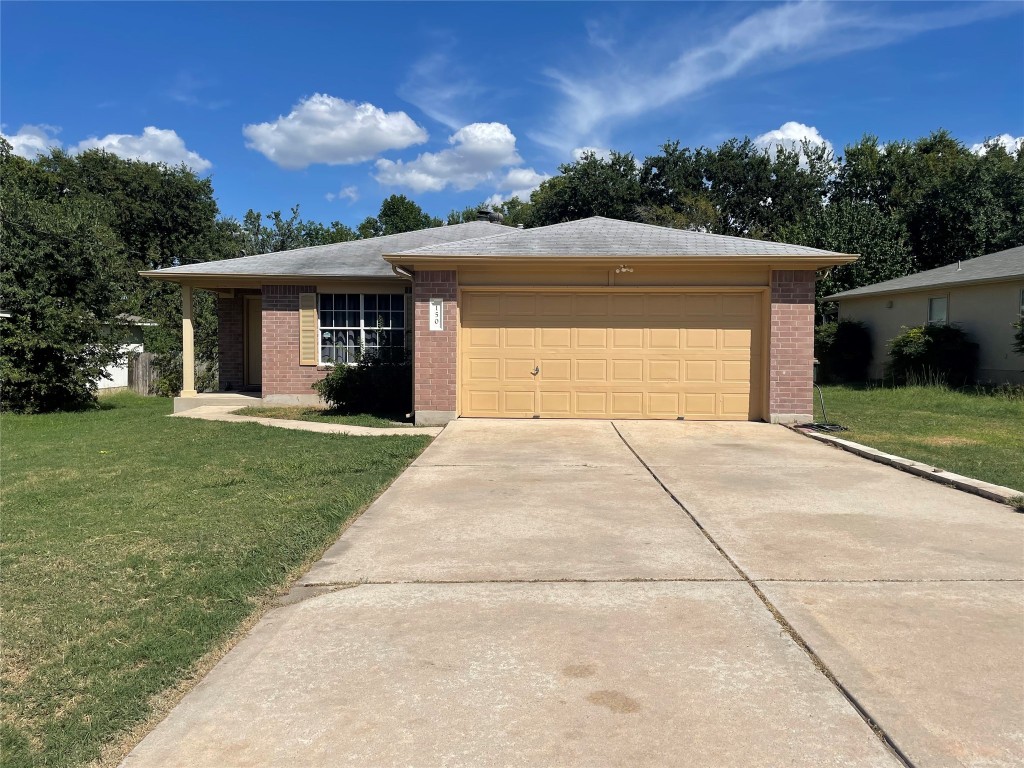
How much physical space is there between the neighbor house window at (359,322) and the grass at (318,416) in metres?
1.52

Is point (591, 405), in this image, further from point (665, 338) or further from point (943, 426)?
point (943, 426)

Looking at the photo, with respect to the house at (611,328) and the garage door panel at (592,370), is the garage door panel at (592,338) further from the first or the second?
the garage door panel at (592,370)

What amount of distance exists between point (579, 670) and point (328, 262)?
1408 cm

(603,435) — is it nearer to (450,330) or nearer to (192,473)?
(450,330)

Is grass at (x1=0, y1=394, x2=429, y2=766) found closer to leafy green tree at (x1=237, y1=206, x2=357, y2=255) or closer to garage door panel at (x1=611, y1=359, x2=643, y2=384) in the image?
garage door panel at (x1=611, y1=359, x2=643, y2=384)

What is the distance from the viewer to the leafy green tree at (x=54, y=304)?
14516 millimetres

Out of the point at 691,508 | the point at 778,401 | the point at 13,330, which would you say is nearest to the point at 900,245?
the point at 778,401

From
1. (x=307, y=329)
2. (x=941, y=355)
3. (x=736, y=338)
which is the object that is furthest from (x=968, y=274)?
(x=307, y=329)

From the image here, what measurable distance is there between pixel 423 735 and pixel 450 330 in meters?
9.84

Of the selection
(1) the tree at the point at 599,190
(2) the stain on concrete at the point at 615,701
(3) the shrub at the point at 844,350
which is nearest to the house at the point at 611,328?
(2) the stain on concrete at the point at 615,701

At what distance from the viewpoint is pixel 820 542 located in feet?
17.4

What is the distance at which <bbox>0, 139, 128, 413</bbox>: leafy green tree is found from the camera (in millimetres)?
14516

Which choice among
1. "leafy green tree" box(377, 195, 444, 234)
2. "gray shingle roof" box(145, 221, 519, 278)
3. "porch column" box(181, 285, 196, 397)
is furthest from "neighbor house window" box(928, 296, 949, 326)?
"leafy green tree" box(377, 195, 444, 234)

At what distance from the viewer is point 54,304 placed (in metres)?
14.8
